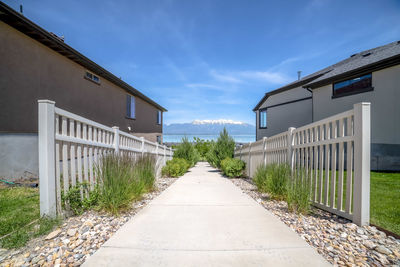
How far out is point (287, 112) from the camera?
1473 centimetres

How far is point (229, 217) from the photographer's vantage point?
117 inches

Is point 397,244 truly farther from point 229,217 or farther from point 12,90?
point 12,90

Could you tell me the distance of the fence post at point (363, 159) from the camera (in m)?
2.48

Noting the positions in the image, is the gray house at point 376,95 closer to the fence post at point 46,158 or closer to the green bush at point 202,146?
the green bush at point 202,146

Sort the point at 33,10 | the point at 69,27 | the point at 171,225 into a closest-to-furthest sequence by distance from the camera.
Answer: the point at 171,225 → the point at 33,10 → the point at 69,27

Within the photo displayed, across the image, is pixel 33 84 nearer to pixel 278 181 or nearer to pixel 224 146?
pixel 224 146

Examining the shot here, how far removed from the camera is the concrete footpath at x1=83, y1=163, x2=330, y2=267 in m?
1.81

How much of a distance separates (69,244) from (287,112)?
1505cm

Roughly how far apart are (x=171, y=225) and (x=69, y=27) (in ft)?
35.1

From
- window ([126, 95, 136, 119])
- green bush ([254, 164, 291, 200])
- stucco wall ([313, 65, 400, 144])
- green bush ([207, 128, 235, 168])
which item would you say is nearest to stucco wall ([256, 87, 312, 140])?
stucco wall ([313, 65, 400, 144])

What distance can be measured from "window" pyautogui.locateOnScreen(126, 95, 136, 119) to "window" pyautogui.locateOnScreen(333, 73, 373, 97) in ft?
38.8

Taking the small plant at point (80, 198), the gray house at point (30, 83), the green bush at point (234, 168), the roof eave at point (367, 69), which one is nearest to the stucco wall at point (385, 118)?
the roof eave at point (367, 69)

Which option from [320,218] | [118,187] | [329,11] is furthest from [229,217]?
[329,11]

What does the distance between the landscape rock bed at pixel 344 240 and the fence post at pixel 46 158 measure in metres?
3.08
